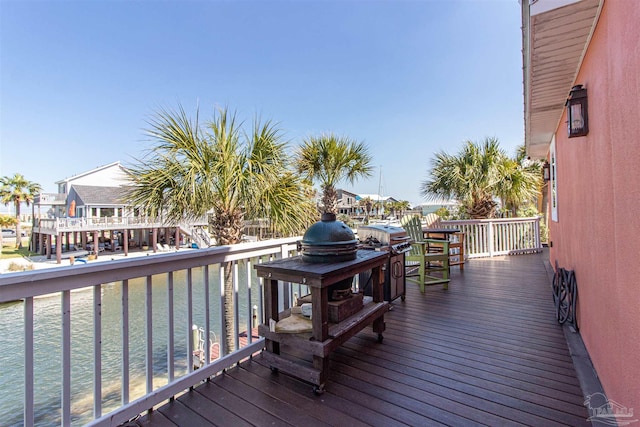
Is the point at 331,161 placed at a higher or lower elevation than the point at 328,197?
higher

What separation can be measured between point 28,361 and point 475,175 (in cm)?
907

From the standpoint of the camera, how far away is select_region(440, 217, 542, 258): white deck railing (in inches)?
275

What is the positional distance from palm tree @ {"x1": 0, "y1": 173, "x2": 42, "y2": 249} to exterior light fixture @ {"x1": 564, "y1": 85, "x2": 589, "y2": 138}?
111 feet

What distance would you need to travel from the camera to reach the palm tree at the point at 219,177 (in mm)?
4637

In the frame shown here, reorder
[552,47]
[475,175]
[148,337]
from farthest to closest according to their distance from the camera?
[475,175]
[552,47]
[148,337]

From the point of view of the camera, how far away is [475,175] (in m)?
8.07

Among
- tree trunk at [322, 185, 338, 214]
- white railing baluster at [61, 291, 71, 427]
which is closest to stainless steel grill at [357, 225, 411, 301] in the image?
white railing baluster at [61, 291, 71, 427]

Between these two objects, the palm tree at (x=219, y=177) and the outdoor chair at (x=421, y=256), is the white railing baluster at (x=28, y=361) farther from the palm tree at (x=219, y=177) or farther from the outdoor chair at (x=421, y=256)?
the outdoor chair at (x=421, y=256)

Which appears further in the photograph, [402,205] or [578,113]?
[402,205]

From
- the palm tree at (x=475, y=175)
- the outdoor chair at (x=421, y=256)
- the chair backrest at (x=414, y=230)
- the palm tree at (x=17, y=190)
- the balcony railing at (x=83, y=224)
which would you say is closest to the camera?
the outdoor chair at (x=421, y=256)

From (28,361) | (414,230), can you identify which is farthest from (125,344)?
(414,230)

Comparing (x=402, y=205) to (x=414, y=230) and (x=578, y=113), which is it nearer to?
(x=414, y=230)

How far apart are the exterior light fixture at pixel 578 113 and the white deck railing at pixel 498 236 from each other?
16.3 feet

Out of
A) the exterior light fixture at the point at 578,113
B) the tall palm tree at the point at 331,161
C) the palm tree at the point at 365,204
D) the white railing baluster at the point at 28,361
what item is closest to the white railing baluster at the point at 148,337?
the white railing baluster at the point at 28,361
